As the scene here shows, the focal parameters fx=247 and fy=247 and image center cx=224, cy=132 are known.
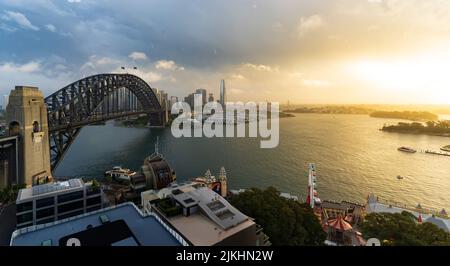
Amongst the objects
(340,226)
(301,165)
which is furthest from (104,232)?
(301,165)

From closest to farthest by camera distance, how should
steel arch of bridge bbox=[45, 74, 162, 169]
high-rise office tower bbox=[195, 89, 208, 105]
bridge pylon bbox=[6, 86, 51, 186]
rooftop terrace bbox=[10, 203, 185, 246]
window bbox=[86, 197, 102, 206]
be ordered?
rooftop terrace bbox=[10, 203, 185, 246] < window bbox=[86, 197, 102, 206] < bridge pylon bbox=[6, 86, 51, 186] < steel arch of bridge bbox=[45, 74, 162, 169] < high-rise office tower bbox=[195, 89, 208, 105]

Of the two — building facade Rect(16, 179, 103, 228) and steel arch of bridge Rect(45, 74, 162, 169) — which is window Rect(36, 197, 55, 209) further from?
steel arch of bridge Rect(45, 74, 162, 169)

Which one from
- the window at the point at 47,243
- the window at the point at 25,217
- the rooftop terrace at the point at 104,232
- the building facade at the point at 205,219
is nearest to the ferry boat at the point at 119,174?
the window at the point at 25,217

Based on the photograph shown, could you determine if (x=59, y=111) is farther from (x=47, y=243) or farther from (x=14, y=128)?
(x=47, y=243)

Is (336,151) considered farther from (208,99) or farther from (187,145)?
(208,99)

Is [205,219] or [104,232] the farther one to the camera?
[205,219]

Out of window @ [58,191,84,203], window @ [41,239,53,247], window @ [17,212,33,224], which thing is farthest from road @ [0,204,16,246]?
window @ [41,239,53,247]
